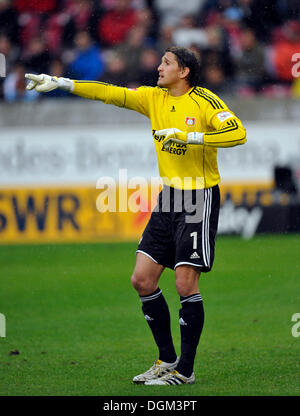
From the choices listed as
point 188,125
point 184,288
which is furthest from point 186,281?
point 188,125

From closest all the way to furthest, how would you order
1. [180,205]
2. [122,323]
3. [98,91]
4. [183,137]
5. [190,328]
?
[183,137] < [190,328] < [180,205] < [98,91] < [122,323]

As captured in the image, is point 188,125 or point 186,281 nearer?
point 186,281

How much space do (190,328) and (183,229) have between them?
687mm

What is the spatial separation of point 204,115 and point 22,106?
8.41m

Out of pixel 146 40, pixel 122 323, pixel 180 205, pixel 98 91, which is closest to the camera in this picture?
pixel 180 205

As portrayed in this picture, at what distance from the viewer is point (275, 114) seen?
554 inches

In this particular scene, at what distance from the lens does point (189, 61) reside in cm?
598

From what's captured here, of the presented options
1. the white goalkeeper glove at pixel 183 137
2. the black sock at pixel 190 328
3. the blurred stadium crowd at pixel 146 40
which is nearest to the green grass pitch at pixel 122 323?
the black sock at pixel 190 328

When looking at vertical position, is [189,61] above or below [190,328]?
above

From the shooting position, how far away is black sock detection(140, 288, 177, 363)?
19.6 ft

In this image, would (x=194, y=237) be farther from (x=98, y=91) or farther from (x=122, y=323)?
(x=122, y=323)

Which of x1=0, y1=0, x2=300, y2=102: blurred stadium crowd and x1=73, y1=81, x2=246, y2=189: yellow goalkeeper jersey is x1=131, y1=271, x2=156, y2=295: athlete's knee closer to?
x1=73, y1=81, x2=246, y2=189: yellow goalkeeper jersey
